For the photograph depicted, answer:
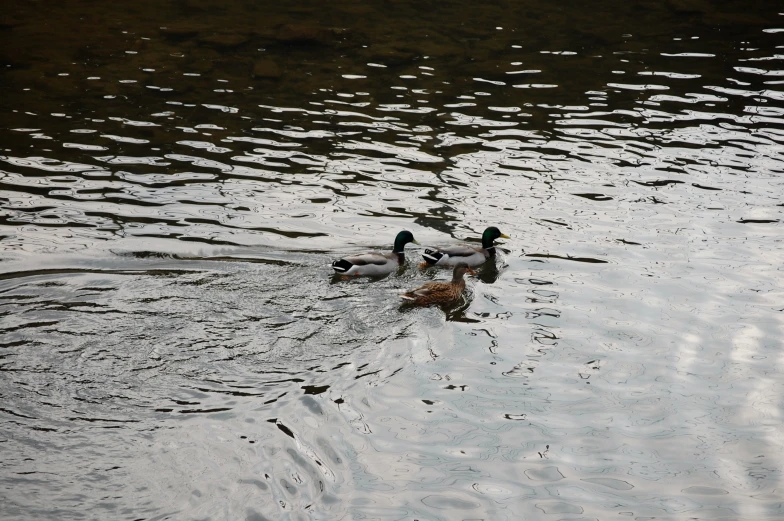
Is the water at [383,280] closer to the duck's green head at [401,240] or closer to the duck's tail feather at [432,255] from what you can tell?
the duck's tail feather at [432,255]

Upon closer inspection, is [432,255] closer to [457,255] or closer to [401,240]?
[457,255]

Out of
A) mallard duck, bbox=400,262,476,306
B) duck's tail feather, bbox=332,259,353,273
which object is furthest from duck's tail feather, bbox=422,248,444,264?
duck's tail feather, bbox=332,259,353,273

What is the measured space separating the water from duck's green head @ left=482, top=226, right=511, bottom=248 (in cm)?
32

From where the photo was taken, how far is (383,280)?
10500 mm

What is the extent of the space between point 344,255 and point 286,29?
9723mm

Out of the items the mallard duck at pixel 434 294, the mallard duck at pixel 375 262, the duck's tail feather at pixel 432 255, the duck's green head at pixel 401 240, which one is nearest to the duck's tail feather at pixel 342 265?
the mallard duck at pixel 375 262

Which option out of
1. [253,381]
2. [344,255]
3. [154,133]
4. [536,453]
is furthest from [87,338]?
[154,133]

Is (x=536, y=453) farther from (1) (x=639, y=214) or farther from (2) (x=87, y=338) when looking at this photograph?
(1) (x=639, y=214)

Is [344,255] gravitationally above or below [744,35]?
below

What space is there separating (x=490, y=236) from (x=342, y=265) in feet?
6.96

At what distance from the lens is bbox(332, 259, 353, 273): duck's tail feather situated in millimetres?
9984

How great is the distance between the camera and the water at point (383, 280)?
6.84 meters

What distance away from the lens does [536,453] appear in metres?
7.19

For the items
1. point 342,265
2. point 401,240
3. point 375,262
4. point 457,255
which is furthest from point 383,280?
point 457,255
